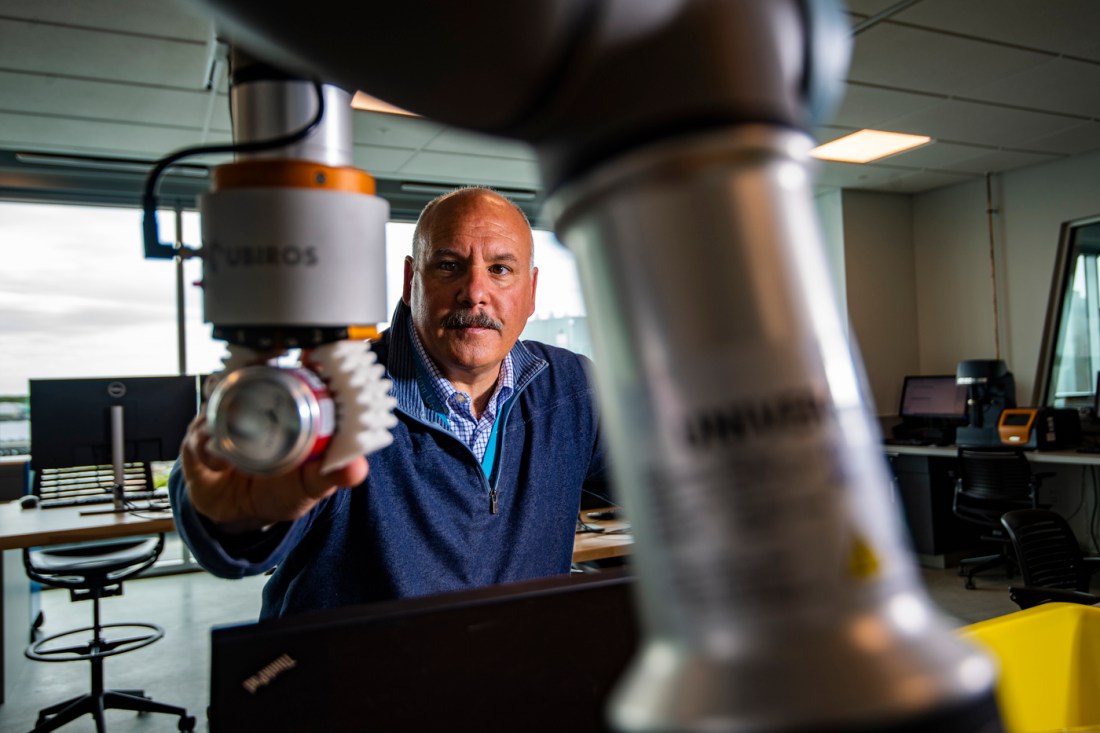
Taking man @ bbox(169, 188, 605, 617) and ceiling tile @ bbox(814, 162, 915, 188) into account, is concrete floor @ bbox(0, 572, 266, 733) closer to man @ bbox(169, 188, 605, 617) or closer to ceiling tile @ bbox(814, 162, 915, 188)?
man @ bbox(169, 188, 605, 617)

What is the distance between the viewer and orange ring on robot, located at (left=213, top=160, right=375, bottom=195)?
301mm

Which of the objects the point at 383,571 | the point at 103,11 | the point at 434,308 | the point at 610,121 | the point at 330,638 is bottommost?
the point at 383,571

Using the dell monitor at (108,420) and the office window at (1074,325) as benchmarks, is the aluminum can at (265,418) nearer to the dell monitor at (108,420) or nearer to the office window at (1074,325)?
the dell monitor at (108,420)

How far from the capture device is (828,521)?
19 centimetres

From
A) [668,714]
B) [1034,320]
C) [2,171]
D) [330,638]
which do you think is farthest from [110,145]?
[1034,320]

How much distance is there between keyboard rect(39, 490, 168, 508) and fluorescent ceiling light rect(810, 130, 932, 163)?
181 inches

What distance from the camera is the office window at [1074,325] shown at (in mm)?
6055

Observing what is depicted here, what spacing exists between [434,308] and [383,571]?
560 mm

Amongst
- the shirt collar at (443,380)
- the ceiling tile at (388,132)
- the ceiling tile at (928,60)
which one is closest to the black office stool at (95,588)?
the ceiling tile at (388,132)

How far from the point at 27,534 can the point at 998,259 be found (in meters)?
6.88

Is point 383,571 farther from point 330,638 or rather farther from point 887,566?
point 887,566

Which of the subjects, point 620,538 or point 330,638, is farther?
point 620,538

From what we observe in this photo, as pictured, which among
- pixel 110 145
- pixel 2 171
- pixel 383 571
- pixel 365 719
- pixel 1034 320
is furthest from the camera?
pixel 1034 320

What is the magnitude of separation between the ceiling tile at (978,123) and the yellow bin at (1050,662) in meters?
4.57
